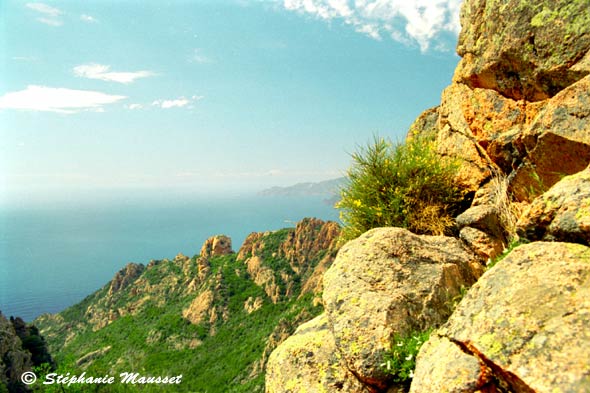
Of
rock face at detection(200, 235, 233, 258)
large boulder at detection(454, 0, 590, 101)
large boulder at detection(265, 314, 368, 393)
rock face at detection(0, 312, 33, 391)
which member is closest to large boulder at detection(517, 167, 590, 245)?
large boulder at detection(454, 0, 590, 101)

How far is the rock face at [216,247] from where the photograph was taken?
4850 inches

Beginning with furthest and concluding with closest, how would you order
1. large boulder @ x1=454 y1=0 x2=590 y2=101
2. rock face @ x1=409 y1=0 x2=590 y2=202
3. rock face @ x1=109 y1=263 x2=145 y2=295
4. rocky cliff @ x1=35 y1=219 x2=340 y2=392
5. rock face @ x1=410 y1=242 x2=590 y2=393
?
1. rock face @ x1=109 y1=263 x2=145 y2=295
2. rocky cliff @ x1=35 y1=219 x2=340 y2=392
3. large boulder @ x1=454 y1=0 x2=590 y2=101
4. rock face @ x1=409 y1=0 x2=590 y2=202
5. rock face @ x1=410 y1=242 x2=590 y2=393

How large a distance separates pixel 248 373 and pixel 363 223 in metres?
58.5

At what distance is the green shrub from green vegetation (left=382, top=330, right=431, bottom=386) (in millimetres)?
2771

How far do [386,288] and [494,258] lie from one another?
1.96m

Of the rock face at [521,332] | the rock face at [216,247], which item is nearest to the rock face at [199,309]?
the rock face at [216,247]

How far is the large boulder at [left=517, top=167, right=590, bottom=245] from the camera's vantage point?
12.5 feet

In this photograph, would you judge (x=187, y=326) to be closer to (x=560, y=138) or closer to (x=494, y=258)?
(x=494, y=258)

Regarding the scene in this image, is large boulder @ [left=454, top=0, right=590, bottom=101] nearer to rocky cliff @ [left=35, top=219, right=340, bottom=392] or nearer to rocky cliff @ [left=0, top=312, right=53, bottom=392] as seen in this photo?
rocky cliff @ [left=35, top=219, right=340, bottom=392]

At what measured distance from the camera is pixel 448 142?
7902mm

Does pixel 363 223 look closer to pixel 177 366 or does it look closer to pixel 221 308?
pixel 177 366

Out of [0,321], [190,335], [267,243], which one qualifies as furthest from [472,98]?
[267,243]

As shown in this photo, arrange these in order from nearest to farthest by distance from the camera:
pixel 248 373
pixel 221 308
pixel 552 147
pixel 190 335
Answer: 1. pixel 552 147
2. pixel 248 373
3. pixel 190 335
4. pixel 221 308

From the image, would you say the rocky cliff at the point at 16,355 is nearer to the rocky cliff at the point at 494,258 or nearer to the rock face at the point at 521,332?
the rocky cliff at the point at 494,258
